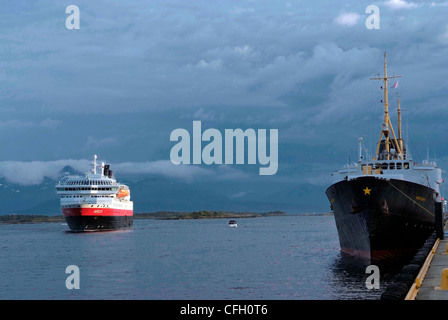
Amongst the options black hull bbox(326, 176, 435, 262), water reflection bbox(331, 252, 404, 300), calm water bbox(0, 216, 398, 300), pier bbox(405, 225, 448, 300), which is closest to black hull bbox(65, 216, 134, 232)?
calm water bbox(0, 216, 398, 300)

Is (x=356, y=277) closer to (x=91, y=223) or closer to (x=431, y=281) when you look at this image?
(x=431, y=281)

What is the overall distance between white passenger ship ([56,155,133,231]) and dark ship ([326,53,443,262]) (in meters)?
64.8

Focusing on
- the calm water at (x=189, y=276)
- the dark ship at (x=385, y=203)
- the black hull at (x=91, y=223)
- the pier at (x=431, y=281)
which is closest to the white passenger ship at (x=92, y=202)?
the black hull at (x=91, y=223)

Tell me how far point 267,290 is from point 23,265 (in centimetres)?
2799

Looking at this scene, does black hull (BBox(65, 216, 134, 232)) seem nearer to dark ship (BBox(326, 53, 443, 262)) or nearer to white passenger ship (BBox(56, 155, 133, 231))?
white passenger ship (BBox(56, 155, 133, 231))

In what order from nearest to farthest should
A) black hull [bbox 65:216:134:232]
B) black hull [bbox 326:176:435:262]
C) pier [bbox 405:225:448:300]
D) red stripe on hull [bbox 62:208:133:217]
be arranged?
1. pier [bbox 405:225:448:300]
2. black hull [bbox 326:176:435:262]
3. red stripe on hull [bbox 62:208:133:217]
4. black hull [bbox 65:216:134:232]

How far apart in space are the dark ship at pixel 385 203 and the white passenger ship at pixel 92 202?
213ft

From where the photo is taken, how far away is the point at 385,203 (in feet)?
128

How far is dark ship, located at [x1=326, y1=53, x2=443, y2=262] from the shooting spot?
3919 cm

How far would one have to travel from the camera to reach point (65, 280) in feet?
134

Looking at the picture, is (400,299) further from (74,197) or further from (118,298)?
(74,197)

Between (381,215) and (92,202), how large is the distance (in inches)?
3003

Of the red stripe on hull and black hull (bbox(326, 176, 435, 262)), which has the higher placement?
black hull (bbox(326, 176, 435, 262))

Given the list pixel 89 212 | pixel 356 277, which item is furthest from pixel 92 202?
pixel 356 277
